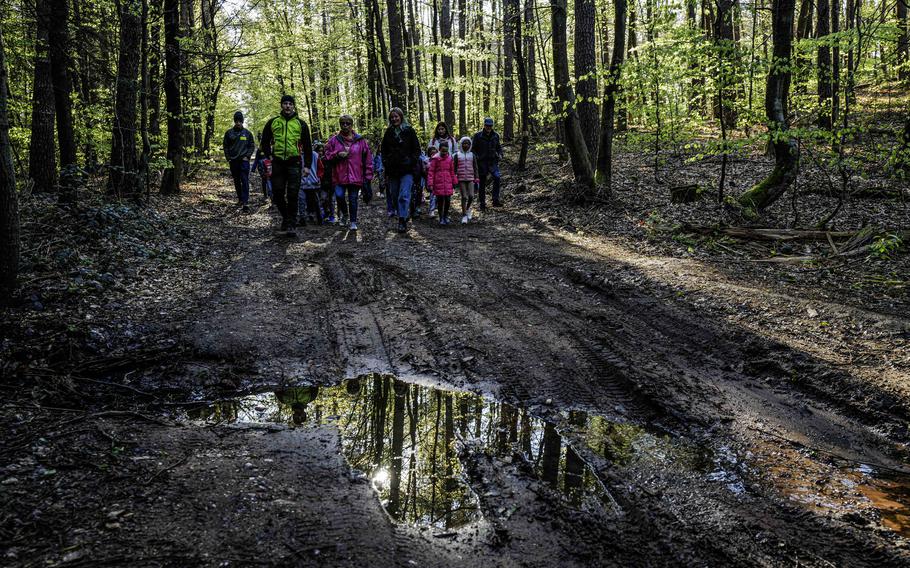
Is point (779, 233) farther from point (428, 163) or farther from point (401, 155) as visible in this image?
point (428, 163)

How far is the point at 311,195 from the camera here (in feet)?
42.4

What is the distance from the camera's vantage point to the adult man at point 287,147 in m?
9.92

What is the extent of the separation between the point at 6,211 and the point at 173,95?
37.4ft

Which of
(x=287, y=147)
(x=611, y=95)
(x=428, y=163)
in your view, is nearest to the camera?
(x=287, y=147)

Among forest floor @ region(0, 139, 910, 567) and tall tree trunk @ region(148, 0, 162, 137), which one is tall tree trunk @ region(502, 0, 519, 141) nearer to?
tall tree trunk @ region(148, 0, 162, 137)

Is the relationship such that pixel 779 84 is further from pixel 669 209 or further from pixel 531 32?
pixel 531 32

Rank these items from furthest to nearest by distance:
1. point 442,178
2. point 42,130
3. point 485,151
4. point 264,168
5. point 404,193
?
point 264,168
point 485,151
point 42,130
point 442,178
point 404,193

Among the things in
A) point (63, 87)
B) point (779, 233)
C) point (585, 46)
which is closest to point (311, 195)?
point (63, 87)

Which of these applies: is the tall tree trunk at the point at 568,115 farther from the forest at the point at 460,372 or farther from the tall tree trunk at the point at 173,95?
the tall tree trunk at the point at 173,95

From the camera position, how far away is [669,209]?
11367 mm

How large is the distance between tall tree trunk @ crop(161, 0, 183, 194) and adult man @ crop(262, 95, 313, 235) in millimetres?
5137

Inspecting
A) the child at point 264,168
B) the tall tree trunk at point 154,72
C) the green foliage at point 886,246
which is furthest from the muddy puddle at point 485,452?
the tall tree trunk at point 154,72

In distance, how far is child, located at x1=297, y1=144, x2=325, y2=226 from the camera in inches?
491

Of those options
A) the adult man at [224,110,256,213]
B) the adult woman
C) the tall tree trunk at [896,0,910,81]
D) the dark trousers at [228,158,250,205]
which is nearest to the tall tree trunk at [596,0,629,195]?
the adult woman
